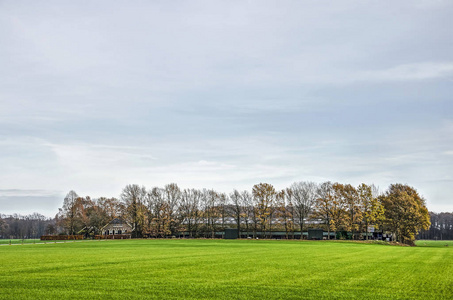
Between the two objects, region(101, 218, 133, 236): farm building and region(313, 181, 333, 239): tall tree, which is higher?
region(313, 181, 333, 239): tall tree

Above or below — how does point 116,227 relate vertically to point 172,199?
below

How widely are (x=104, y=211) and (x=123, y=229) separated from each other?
469 inches

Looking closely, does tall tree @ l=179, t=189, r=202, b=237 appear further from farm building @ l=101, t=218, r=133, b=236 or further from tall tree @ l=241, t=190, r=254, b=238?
farm building @ l=101, t=218, r=133, b=236

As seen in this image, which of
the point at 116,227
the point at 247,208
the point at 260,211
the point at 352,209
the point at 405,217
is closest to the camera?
the point at 405,217

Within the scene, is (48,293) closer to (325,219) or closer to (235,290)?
(235,290)

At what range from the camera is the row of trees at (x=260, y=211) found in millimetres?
100875

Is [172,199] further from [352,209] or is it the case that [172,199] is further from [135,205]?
[352,209]

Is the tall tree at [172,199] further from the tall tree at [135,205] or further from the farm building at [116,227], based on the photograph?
the farm building at [116,227]

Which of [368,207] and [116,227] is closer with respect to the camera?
[368,207]

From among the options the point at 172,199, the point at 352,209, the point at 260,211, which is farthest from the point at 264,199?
the point at 172,199

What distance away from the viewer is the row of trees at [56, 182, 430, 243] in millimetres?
100875

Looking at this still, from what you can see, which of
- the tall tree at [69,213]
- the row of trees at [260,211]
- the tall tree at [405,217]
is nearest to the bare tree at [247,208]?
the row of trees at [260,211]

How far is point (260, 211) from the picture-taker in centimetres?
11150

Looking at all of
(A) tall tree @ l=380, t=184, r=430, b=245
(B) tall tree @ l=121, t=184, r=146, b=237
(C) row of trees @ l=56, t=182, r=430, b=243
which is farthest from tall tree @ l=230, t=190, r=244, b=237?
(A) tall tree @ l=380, t=184, r=430, b=245
